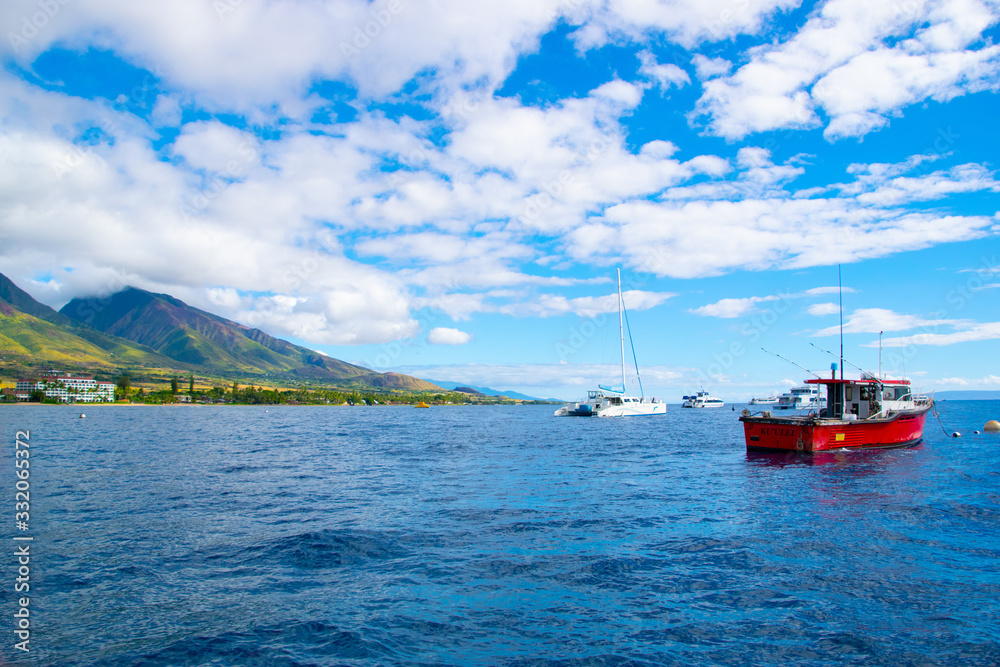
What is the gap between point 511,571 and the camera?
56.4 feet

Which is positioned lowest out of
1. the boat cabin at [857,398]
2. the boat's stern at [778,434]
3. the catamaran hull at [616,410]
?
the catamaran hull at [616,410]

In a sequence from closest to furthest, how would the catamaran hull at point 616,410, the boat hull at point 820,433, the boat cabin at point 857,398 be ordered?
1. the boat hull at point 820,433
2. the boat cabin at point 857,398
3. the catamaran hull at point 616,410

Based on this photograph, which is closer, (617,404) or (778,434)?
(778,434)

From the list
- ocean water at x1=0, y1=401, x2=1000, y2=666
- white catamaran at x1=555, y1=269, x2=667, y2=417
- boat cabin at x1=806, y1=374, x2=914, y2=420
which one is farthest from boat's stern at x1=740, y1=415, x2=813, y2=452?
white catamaran at x1=555, y1=269, x2=667, y2=417

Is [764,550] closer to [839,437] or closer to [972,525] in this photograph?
[972,525]

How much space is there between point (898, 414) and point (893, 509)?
3141cm

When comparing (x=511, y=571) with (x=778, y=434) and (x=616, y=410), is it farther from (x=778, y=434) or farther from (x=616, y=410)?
(x=616, y=410)

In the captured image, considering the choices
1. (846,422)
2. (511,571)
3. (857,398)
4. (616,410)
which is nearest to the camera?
(511,571)

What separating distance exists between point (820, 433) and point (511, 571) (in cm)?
4172

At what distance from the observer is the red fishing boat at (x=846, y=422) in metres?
48.2

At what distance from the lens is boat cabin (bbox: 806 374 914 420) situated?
2021 inches

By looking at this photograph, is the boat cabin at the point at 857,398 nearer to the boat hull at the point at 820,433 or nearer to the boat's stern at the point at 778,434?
the boat hull at the point at 820,433

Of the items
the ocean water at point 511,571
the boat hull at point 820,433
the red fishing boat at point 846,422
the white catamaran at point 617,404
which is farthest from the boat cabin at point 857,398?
the white catamaran at point 617,404

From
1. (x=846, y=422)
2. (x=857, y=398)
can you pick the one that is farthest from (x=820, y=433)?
(x=857, y=398)
